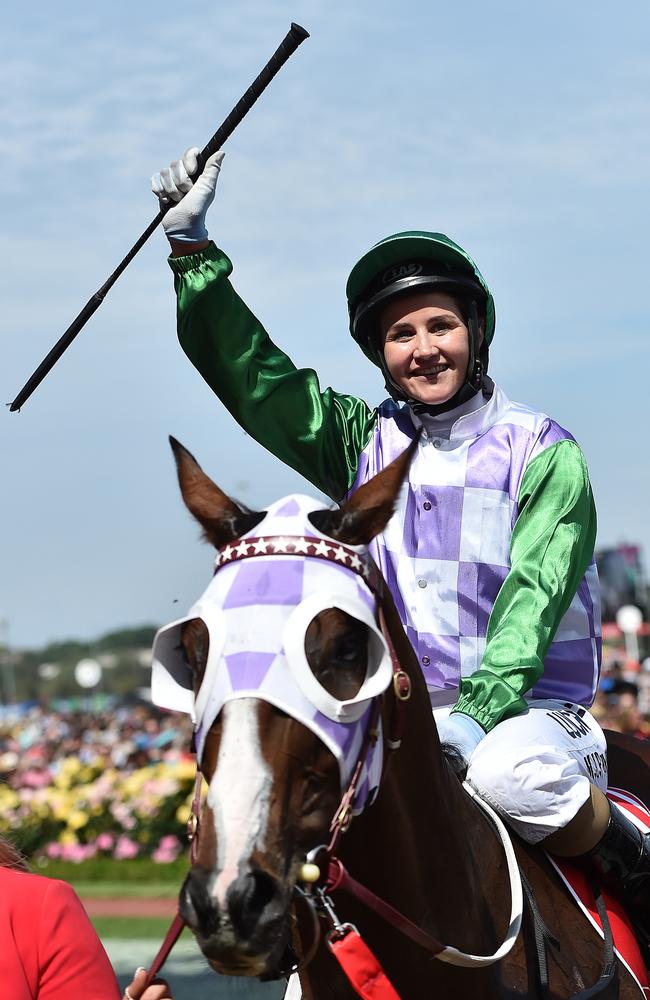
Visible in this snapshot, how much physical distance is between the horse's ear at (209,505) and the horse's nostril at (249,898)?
0.58 m

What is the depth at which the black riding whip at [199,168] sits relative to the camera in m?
2.78

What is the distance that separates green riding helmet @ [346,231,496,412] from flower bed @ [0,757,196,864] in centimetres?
787

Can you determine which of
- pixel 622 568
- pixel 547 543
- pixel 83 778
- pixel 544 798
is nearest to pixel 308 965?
pixel 544 798

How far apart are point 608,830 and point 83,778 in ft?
33.1

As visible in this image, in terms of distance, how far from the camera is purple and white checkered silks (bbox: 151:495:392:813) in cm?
184

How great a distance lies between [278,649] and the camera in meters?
1.86

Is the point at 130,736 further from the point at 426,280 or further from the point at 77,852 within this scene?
the point at 426,280

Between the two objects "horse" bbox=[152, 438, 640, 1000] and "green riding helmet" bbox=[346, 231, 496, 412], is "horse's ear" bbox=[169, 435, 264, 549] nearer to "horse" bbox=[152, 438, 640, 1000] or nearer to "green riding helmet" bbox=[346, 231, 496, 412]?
"horse" bbox=[152, 438, 640, 1000]

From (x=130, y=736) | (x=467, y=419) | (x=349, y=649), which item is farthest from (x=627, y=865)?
(x=130, y=736)

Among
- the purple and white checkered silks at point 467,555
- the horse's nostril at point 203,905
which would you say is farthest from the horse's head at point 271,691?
the purple and white checkered silks at point 467,555

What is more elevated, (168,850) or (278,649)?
(278,649)

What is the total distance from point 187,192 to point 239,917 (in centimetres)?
187

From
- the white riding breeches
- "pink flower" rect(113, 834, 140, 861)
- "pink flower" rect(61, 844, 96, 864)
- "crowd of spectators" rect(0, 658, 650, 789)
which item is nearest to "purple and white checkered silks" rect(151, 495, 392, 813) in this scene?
the white riding breeches

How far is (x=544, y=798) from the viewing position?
8.25 ft
